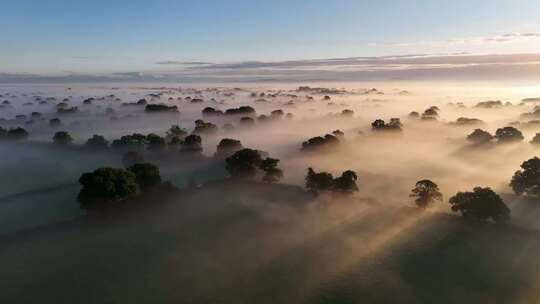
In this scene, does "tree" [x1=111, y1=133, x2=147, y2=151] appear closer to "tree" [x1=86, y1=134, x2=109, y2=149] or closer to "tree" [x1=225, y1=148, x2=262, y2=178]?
"tree" [x1=86, y1=134, x2=109, y2=149]

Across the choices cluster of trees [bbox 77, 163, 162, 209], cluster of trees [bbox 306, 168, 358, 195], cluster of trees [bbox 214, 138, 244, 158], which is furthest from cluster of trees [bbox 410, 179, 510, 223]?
cluster of trees [bbox 214, 138, 244, 158]

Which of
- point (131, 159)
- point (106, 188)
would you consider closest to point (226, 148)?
point (131, 159)

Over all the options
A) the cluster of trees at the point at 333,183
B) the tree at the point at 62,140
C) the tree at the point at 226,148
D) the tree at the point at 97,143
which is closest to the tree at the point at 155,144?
the tree at the point at 97,143

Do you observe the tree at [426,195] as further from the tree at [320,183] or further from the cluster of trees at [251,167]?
the cluster of trees at [251,167]

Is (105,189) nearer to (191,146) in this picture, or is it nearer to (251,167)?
(251,167)

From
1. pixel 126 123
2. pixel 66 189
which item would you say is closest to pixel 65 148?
pixel 66 189

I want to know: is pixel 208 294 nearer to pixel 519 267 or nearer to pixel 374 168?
pixel 519 267
